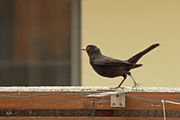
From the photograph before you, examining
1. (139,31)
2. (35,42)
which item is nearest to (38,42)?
(35,42)

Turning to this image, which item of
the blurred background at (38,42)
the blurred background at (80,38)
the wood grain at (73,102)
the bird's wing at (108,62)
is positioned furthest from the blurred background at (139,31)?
the wood grain at (73,102)

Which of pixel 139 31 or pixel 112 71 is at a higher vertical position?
pixel 139 31

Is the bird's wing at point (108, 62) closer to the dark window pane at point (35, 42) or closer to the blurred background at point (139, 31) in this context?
the blurred background at point (139, 31)

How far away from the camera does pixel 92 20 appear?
4.08 m

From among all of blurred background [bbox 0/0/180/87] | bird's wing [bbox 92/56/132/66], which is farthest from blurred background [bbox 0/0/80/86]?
bird's wing [bbox 92/56/132/66]

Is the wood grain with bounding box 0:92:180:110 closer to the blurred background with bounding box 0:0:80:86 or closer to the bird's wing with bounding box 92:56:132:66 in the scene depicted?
the bird's wing with bounding box 92:56:132:66

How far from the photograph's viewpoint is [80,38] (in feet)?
13.6

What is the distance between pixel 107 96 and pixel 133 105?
13cm

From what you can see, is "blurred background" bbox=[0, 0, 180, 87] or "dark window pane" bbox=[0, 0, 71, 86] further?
"dark window pane" bbox=[0, 0, 71, 86]

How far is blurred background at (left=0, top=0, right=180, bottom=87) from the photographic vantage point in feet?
13.3

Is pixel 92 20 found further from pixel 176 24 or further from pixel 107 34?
pixel 176 24

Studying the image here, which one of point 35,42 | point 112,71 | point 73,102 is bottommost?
point 73,102

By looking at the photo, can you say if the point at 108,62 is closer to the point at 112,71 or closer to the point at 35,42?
the point at 112,71

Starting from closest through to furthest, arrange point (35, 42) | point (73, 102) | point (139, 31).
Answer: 1. point (73, 102)
2. point (139, 31)
3. point (35, 42)
